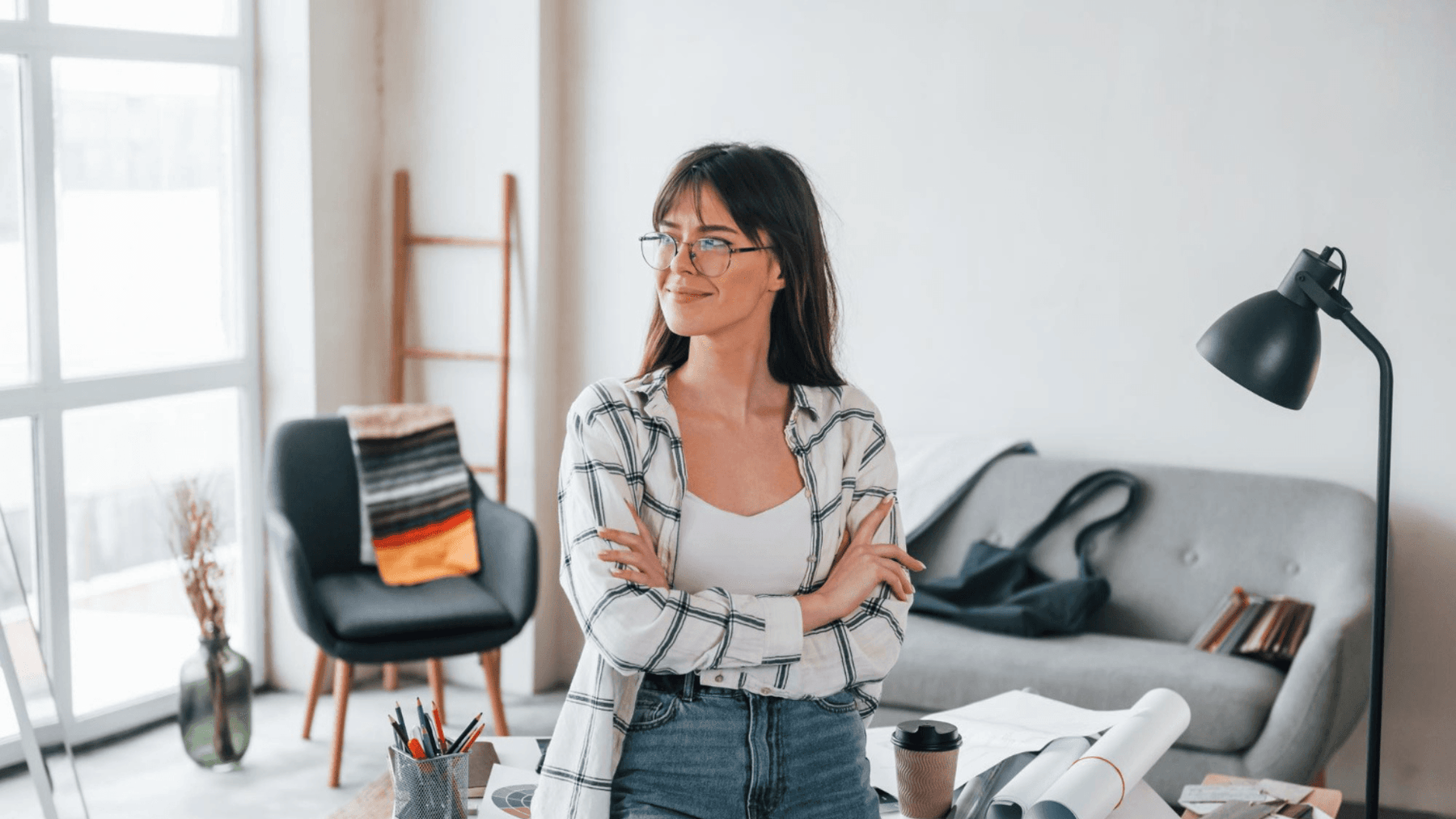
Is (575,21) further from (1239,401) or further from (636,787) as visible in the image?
(636,787)

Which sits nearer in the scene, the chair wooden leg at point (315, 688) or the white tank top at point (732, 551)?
the white tank top at point (732, 551)

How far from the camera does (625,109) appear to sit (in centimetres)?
406

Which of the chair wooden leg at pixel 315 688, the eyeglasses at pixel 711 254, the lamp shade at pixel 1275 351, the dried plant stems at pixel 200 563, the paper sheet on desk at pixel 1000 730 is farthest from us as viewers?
the chair wooden leg at pixel 315 688

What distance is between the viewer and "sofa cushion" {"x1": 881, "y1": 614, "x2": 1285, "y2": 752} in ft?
Result: 9.16

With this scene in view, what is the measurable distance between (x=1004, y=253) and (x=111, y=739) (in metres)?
2.80

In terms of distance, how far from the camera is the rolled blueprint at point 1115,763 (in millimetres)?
1569

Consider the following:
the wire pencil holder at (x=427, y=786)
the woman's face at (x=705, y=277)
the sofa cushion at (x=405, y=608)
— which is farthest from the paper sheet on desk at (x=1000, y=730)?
the sofa cushion at (x=405, y=608)

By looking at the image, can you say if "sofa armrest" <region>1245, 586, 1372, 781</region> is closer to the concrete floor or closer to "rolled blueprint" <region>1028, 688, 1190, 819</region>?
"rolled blueprint" <region>1028, 688, 1190, 819</region>

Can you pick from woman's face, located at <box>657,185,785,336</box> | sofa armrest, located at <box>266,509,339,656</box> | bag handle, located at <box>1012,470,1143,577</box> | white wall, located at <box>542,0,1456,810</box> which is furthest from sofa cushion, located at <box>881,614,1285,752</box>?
woman's face, located at <box>657,185,785,336</box>

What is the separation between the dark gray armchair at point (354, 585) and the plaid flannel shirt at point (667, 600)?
1.83m

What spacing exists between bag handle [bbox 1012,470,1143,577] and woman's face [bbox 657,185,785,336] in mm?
2022

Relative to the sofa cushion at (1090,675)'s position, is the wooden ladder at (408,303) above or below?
above

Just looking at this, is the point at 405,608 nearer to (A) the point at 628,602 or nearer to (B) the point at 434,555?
(B) the point at 434,555

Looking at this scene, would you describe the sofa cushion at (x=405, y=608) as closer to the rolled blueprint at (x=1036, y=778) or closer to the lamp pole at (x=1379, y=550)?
the rolled blueprint at (x=1036, y=778)
